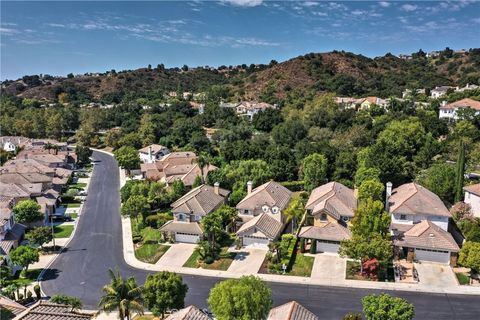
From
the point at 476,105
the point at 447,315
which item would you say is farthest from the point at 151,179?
the point at 476,105

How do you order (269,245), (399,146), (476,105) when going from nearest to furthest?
(269,245) < (399,146) < (476,105)

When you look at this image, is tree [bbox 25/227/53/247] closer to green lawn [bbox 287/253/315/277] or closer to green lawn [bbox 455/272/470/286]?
green lawn [bbox 287/253/315/277]

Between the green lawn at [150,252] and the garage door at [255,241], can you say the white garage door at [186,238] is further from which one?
the garage door at [255,241]

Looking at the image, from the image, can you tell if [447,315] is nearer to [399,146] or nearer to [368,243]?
[368,243]

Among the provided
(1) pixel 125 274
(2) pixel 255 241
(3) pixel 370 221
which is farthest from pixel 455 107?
(1) pixel 125 274

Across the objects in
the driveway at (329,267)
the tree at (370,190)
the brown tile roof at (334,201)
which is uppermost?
the tree at (370,190)

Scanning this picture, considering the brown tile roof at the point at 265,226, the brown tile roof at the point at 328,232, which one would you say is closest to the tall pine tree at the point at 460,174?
the brown tile roof at the point at 328,232

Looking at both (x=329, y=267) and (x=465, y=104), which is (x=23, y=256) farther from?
(x=465, y=104)
